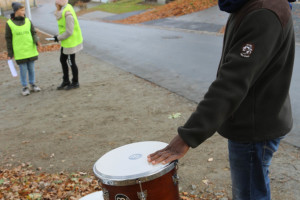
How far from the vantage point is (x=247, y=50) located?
67.1 inches

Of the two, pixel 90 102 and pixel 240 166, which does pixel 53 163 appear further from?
pixel 240 166

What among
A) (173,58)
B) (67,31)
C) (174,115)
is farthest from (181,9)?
(174,115)

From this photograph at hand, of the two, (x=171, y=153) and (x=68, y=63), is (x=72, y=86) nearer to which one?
(x=68, y=63)

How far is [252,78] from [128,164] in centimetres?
90

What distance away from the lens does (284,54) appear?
70.1 inches

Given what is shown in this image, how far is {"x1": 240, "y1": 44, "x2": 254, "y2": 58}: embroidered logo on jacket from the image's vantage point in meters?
1.69

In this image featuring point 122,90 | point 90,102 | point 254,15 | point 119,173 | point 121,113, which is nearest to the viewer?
point 254,15

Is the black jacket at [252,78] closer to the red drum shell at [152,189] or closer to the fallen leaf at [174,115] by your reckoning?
the red drum shell at [152,189]

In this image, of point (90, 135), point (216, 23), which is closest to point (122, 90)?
point (90, 135)

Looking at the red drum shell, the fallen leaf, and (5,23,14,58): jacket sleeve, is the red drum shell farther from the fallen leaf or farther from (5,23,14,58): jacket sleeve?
(5,23,14,58): jacket sleeve

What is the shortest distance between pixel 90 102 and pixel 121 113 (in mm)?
1103

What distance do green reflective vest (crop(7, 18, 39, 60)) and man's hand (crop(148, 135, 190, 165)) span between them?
6555 millimetres

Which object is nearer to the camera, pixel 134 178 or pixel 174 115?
pixel 134 178

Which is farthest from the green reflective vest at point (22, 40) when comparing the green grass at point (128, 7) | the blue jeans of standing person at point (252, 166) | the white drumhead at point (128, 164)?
the green grass at point (128, 7)
